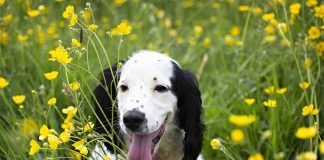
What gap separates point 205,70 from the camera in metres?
5.25

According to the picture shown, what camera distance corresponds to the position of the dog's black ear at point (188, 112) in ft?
10.1

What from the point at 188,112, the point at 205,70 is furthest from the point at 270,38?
the point at 188,112

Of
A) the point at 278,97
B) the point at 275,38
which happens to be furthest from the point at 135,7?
the point at 278,97

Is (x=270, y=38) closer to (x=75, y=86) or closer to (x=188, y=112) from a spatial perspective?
(x=188, y=112)

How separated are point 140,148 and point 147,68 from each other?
0.43 metres

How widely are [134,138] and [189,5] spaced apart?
4028mm

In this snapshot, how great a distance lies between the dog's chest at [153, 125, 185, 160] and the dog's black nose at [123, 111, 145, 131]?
447 mm

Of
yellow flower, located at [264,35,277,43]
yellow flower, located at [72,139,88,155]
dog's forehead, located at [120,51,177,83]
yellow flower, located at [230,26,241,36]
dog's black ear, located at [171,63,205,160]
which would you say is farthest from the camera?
yellow flower, located at [230,26,241,36]

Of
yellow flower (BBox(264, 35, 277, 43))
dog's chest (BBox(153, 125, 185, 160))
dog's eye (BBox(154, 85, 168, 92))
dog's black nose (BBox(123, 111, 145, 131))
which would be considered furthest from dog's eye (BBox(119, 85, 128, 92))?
yellow flower (BBox(264, 35, 277, 43))

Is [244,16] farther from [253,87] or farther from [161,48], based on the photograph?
[253,87]

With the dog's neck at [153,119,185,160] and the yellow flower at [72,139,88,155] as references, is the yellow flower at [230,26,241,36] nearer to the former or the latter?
the dog's neck at [153,119,185,160]

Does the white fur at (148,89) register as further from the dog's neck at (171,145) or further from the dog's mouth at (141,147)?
the dog's neck at (171,145)

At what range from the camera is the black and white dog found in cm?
272

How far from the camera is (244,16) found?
5.92 meters
